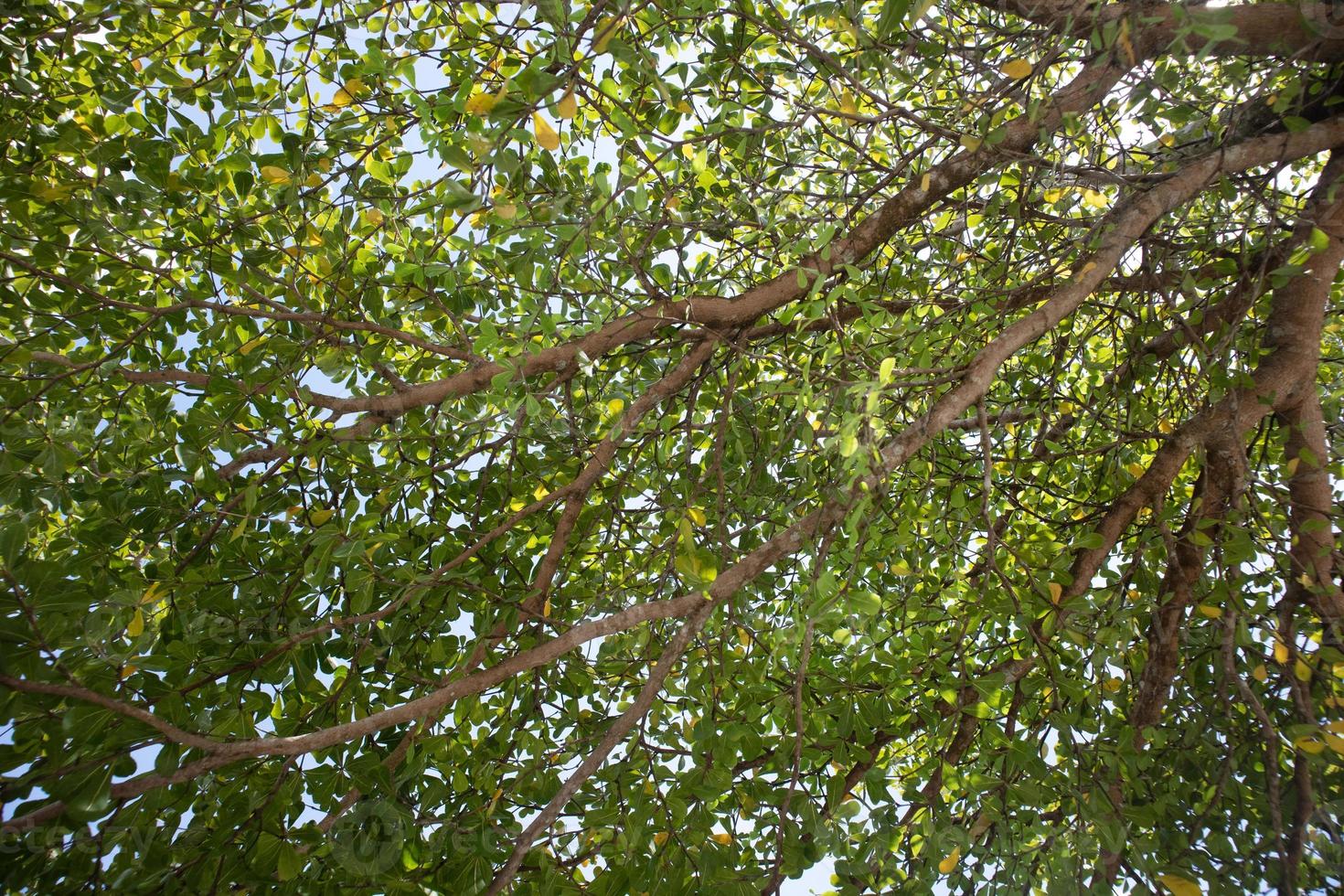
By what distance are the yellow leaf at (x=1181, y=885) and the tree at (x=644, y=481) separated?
0.25 feet

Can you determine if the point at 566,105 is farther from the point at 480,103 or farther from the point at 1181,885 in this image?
the point at 1181,885

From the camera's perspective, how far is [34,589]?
60.4 inches

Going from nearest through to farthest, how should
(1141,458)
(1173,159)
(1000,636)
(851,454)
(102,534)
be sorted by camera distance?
(851,454) → (102,534) → (1173,159) → (1000,636) → (1141,458)

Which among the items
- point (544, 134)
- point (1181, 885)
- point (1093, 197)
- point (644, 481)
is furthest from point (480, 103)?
point (1181, 885)

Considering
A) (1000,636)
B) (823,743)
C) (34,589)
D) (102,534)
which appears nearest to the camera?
(34,589)

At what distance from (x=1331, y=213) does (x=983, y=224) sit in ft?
3.99

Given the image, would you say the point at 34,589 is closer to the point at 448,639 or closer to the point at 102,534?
the point at 102,534

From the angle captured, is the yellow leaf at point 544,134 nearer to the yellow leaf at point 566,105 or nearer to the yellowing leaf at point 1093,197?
the yellow leaf at point 566,105

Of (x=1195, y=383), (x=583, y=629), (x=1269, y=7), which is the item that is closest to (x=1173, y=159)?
(x=1269, y=7)

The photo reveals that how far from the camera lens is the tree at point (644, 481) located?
177 centimetres

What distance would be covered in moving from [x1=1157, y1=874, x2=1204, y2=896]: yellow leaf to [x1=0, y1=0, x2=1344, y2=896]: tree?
8 centimetres

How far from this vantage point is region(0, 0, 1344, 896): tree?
1768mm

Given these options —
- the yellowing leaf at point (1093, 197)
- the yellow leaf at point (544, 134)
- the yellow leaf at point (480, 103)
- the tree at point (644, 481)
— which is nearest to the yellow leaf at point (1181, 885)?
the tree at point (644, 481)

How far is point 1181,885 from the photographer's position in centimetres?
173
